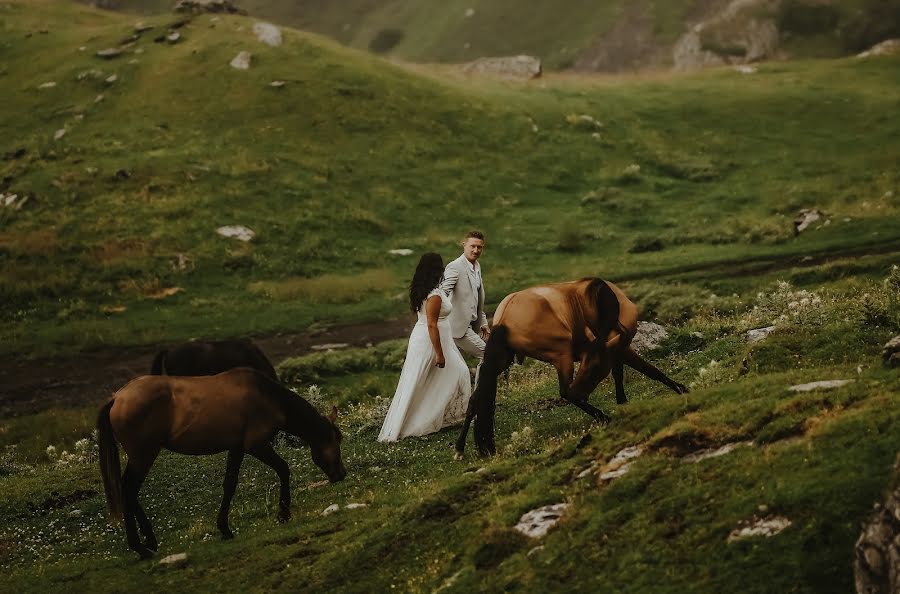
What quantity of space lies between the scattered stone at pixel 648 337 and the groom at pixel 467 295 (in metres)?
4.11

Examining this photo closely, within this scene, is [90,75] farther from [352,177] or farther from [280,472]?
[280,472]

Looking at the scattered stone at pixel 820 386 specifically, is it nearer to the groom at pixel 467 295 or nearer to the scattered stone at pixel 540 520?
the scattered stone at pixel 540 520

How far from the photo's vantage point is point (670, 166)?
159 ft

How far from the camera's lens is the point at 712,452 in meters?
8.95

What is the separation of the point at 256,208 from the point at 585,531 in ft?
114

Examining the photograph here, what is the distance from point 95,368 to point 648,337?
59.4 ft

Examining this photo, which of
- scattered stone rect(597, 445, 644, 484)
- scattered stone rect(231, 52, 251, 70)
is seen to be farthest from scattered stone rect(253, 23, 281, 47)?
scattered stone rect(597, 445, 644, 484)

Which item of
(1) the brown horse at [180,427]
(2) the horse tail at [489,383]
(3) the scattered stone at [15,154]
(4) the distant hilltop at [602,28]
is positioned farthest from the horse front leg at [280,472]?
(4) the distant hilltop at [602,28]

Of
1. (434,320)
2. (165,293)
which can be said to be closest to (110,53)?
(165,293)

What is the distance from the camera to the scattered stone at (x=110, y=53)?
184ft

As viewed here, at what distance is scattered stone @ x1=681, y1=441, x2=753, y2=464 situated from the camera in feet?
28.9

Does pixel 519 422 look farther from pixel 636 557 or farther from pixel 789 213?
pixel 789 213

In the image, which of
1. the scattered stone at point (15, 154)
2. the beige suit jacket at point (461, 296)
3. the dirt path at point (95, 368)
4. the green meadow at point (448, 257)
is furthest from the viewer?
the scattered stone at point (15, 154)

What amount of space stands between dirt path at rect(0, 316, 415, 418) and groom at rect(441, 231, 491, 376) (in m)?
12.9
